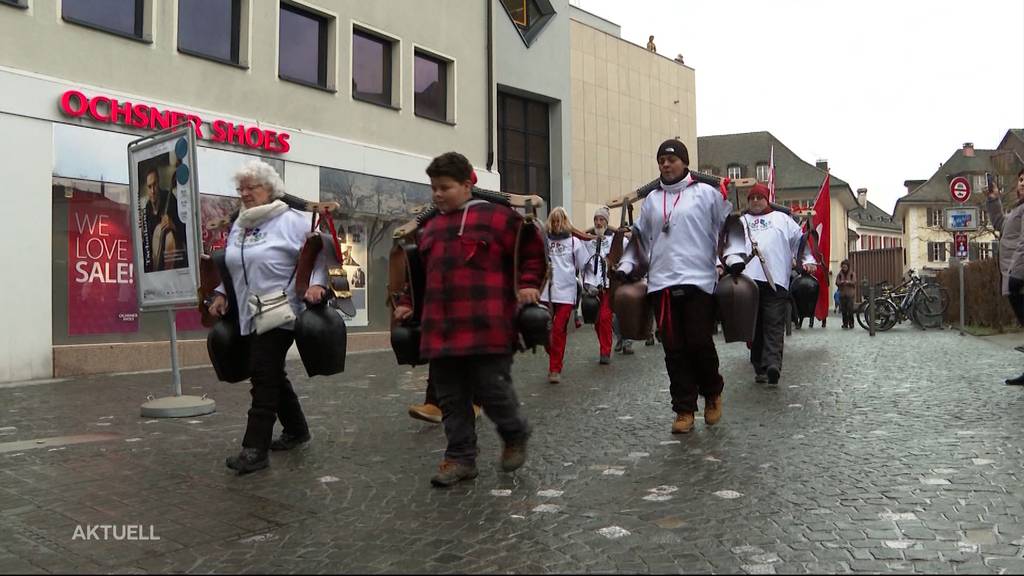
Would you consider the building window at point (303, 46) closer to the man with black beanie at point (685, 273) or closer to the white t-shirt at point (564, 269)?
the white t-shirt at point (564, 269)

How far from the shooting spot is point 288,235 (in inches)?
212

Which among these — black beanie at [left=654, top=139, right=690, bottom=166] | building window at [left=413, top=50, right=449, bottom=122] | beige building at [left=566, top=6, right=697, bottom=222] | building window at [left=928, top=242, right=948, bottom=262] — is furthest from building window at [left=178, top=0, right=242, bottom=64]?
building window at [left=928, top=242, right=948, bottom=262]

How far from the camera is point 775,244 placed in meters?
9.05

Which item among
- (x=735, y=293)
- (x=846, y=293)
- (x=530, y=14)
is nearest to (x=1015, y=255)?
(x=735, y=293)

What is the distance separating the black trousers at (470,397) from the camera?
15.1 ft

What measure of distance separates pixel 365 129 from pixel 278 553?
546 inches

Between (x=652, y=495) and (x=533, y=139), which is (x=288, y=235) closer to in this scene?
(x=652, y=495)

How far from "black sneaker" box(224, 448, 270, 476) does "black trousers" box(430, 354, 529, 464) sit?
117cm

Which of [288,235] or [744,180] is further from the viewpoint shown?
[744,180]

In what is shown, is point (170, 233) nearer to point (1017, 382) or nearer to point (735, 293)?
point (735, 293)

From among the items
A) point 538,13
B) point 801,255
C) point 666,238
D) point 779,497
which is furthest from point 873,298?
point 779,497

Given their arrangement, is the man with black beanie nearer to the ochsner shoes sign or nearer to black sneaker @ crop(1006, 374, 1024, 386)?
black sneaker @ crop(1006, 374, 1024, 386)

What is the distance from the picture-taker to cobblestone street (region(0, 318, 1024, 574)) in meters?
3.45

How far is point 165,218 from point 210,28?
6767mm
